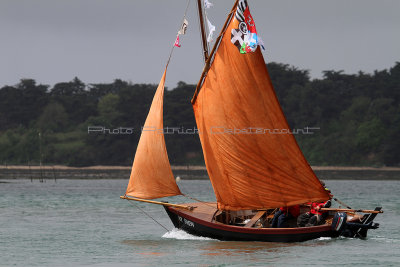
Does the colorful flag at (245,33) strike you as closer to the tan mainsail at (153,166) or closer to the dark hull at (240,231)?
the tan mainsail at (153,166)

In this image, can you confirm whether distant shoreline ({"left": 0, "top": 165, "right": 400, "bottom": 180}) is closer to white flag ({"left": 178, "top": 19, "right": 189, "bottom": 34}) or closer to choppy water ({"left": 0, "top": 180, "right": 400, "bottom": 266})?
choppy water ({"left": 0, "top": 180, "right": 400, "bottom": 266})

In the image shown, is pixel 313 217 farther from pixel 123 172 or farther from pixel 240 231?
pixel 123 172

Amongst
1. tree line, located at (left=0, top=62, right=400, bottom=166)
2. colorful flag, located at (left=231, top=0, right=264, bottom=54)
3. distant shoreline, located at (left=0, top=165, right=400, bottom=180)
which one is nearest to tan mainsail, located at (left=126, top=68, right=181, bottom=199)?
colorful flag, located at (left=231, top=0, right=264, bottom=54)

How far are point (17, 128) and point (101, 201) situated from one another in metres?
109

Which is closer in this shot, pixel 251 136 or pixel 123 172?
pixel 251 136

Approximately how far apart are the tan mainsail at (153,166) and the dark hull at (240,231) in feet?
4.69

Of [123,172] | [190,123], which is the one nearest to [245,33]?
[123,172]

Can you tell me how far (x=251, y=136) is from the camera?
125ft

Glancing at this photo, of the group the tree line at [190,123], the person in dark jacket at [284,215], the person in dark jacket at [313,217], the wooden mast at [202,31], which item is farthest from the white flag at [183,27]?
the tree line at [190,123]

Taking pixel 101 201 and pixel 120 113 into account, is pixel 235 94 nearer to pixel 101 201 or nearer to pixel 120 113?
pixel 101 201

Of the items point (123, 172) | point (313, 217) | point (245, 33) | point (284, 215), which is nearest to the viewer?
point (313, 217)

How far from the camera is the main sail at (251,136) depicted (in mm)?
37969

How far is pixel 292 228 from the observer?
36.8 m

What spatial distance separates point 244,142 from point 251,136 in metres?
0.40
